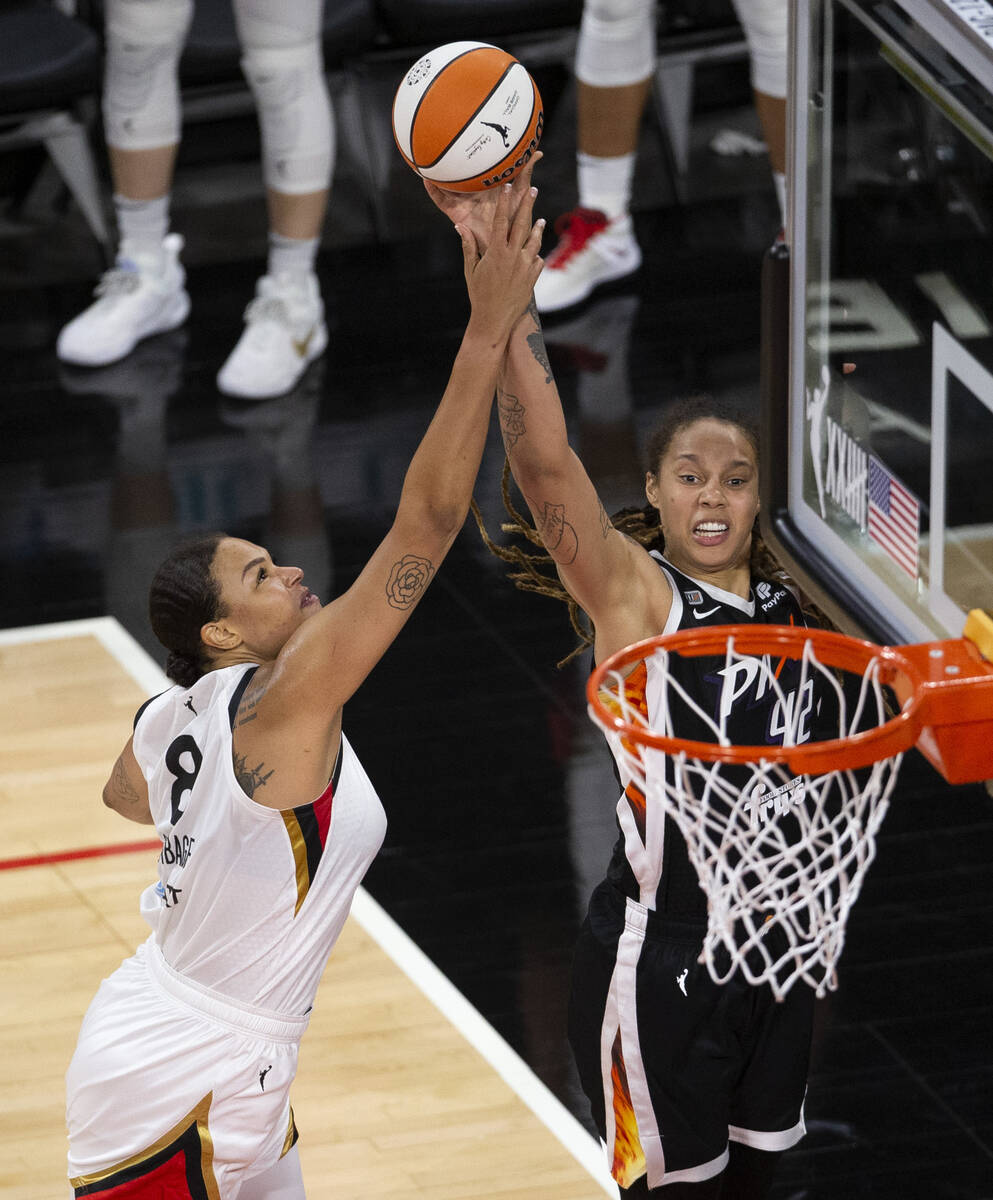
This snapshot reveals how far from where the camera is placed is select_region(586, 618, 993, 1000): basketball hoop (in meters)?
2.55

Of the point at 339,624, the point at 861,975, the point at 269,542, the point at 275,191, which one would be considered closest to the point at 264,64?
the point at 275,191

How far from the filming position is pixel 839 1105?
3912 mm

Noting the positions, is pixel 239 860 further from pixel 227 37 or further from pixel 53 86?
pixel 227 37

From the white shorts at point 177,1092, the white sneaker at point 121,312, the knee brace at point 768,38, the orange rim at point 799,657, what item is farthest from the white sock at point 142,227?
the orange rim at point 799,657

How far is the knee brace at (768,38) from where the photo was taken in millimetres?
7285

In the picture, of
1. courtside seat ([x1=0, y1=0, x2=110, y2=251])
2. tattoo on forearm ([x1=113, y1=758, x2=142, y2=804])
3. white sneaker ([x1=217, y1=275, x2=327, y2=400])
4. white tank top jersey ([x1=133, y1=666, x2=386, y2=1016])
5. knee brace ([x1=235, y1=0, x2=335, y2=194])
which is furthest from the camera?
courtside seat ([x1=0, y1=0, x2=110, y2=251])

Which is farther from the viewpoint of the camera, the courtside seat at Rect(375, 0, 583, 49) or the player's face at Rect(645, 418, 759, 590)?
the courtside seat at Rect(375, 0, 583, 49)

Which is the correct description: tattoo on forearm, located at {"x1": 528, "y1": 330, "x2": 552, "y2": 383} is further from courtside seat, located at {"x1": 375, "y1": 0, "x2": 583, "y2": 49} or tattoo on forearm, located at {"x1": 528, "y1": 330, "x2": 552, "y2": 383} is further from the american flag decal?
courtside seat, located at {"x1": 375, "y1": 0, "x2": 583, "y2": 49}

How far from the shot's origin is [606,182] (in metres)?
7.79

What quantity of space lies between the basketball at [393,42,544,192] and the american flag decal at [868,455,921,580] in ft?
3.02

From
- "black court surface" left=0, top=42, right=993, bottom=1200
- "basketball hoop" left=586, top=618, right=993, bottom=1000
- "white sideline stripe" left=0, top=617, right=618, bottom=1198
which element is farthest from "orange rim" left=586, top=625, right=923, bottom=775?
"black court surface" left=0, top=42, right=993, bottom=1200

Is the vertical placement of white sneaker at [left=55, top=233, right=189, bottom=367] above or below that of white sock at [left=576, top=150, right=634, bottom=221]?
below

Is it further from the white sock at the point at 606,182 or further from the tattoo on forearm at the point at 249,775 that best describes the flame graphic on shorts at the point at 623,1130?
the white sock at the point at 606,182

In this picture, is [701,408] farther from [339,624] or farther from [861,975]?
[861,975]
